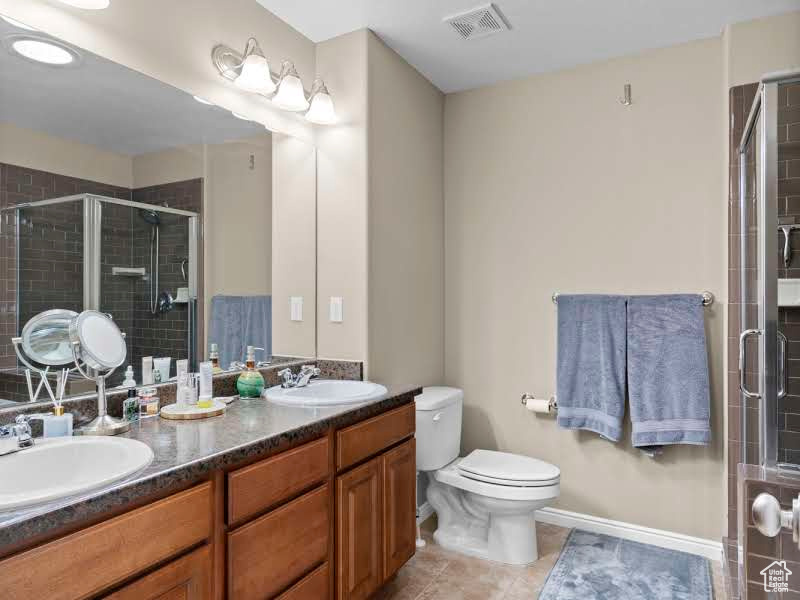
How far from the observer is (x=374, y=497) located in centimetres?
196

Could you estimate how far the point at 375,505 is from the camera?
77.6 inches

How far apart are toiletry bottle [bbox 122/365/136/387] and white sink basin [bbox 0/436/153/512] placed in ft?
1.24

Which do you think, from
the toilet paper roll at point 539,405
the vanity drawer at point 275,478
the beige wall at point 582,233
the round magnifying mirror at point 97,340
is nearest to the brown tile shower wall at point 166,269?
the round magnifying mirror at point 97,340

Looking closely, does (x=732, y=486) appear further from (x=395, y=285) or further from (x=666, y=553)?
(x=395, y=285)

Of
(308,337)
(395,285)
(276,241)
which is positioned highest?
(276,241)

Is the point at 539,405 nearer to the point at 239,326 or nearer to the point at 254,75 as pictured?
the point at 239,326

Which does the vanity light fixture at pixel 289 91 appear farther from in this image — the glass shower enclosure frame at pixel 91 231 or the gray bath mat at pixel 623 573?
the gray bath mat at pixel 623 573

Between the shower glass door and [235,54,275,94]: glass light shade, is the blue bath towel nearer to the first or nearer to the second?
the shower glass door

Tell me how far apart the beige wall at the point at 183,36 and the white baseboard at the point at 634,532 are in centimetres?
241

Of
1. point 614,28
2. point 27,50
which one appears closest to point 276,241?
point 27,50

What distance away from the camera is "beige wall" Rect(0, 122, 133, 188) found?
4.81ft

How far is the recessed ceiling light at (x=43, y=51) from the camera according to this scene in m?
1.48

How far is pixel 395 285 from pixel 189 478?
5.20 feet

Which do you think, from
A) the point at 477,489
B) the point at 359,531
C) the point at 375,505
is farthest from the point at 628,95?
the point at 359,531
